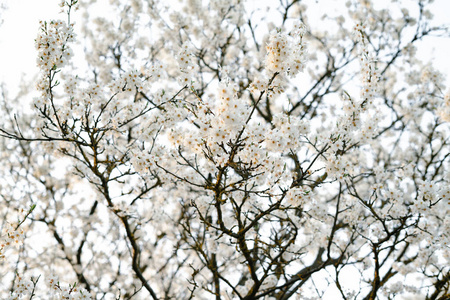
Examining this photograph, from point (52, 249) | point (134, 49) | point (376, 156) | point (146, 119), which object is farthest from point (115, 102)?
point (376, 156)

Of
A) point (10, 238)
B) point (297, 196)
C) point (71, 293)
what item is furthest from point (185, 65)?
point (71, 293)

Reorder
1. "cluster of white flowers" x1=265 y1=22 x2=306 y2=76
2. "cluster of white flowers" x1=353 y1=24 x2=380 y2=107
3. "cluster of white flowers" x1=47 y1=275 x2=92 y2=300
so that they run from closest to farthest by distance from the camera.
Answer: "cluster of white flowers" x1=265 y1=22 x2=306 y2=76
"cluster of white flowers" x1=47 y1=275 x2=92 y2=300
"cluster of white flowers" x1=353 y1=24 x2=380 y2=107

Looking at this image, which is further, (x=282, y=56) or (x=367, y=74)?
(x=367, y=74)

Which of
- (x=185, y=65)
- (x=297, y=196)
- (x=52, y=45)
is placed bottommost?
(x=297, y=196)

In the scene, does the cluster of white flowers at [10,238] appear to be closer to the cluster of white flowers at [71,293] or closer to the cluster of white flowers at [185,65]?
the cluster of white flowers at [71,293]

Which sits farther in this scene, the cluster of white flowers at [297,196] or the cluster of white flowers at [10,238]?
the cluster of white flowers at [297,196]

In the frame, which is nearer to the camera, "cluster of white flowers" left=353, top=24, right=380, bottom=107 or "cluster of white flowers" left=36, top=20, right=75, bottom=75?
"cluster of white flowers" left=36, top=20, right=75, bottom=75

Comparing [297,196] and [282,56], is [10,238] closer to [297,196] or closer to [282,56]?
[297,196]

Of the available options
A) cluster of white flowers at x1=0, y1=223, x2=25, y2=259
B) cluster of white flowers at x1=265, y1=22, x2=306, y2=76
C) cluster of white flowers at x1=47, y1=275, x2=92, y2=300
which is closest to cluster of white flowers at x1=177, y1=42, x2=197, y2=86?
cluster of white flowers at x1=265, y1=22, x2=306, y2=76

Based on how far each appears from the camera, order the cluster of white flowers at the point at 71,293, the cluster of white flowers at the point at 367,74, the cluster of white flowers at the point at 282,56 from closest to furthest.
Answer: the cluster of white flowers at the point at 282,56 < the cluster of white flowers at the point at 71,293 < the cluster of white flowers at the point at 367,74

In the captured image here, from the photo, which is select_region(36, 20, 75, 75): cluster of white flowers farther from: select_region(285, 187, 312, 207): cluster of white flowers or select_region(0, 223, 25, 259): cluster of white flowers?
select_region(285, 187, 312, 207): cluster of white flowers

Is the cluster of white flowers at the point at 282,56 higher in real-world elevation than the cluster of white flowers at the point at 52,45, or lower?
lower

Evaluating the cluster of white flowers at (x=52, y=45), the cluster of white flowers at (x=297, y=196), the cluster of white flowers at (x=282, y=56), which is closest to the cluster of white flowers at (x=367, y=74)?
the cluster of white flowers at (x=282, y=56)

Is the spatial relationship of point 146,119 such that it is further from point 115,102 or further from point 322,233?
point 322,233
